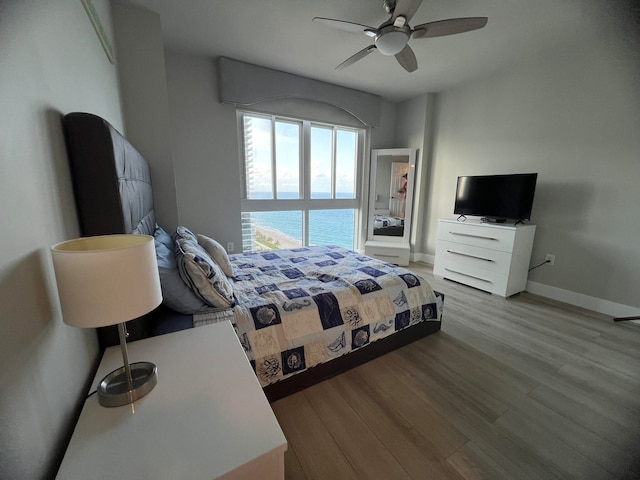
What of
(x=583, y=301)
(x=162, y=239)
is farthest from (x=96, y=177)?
(x=583, y=301)

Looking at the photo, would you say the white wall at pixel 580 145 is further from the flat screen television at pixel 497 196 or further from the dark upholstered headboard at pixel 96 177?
the dark upholstered headboard at pixel 96 177

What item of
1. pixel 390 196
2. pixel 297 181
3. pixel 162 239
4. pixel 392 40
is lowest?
pixel 162 239

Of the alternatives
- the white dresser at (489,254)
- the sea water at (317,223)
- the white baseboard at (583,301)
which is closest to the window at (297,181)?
the sea water at (317,223)

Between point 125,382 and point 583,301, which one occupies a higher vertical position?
point 125,382

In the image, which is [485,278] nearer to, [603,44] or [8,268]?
[603,44]

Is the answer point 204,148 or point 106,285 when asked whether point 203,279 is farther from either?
point 204,148

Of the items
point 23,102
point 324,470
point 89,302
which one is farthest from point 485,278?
point 23,102

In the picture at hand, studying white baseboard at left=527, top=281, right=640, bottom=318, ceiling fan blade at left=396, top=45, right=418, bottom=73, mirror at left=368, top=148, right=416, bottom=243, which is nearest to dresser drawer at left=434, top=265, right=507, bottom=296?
white baseboard at left=527, top=281, right=640, bottom=318

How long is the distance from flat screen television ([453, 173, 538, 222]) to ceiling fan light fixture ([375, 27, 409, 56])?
1.98 metres

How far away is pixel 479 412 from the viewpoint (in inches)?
54.1

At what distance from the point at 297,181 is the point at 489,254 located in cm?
265

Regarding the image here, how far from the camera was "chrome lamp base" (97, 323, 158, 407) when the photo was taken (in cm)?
71

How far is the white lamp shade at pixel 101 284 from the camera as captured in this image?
56 cm

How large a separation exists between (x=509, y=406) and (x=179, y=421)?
5.56 ft
